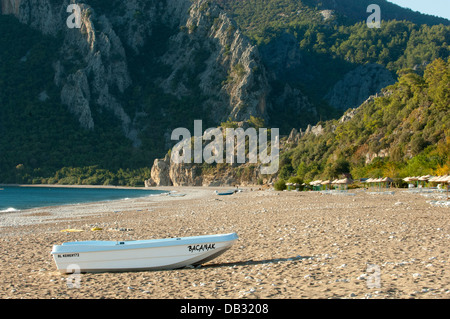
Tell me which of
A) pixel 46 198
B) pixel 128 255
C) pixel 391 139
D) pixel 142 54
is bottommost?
pixel 46 198

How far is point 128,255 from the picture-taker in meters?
11.6

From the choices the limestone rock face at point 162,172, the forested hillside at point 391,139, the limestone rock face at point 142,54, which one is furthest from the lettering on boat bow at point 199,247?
the limestone rock face at point 142,54

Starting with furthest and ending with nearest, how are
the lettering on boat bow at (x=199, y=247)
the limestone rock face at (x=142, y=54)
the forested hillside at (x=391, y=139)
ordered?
the limestone rock face at (x=142, y=54) → the forested hillside at (x=391, y=139) → the lettering on boat bow at (x=199, y=247)

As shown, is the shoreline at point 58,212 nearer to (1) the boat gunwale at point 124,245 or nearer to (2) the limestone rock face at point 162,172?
(1) the boat gunwale at point 124,245

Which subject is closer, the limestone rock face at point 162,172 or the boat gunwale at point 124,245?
the boat gunwale at point 124,245

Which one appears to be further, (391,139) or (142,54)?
(142,54)

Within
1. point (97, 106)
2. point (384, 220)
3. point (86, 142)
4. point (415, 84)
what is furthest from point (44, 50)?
point (384, 220)

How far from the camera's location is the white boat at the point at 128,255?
11.6 metres

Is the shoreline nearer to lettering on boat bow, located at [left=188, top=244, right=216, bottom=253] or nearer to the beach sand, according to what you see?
the beach sand

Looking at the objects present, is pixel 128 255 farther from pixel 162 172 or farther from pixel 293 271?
pixel 162 172

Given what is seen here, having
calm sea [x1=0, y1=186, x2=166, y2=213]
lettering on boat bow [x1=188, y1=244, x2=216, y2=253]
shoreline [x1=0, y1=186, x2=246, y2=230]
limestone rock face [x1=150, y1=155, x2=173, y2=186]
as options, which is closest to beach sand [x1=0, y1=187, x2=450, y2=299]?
lettering on boat bow [x1=188, y1=244, x2=216, y2=253]

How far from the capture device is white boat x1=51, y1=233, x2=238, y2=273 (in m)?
11.6

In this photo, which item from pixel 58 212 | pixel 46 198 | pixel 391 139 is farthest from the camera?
pixel 391 139

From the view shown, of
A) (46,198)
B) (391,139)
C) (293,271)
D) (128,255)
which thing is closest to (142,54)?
(46,198)
